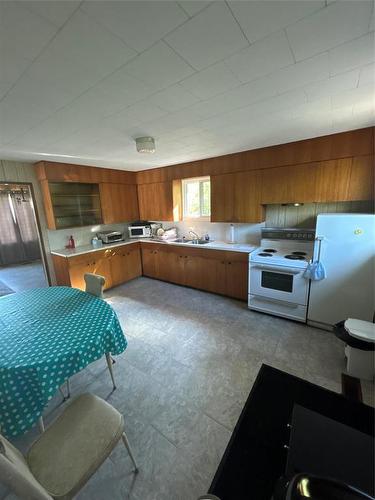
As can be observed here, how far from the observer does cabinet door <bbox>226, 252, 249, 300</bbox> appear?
3.26 m

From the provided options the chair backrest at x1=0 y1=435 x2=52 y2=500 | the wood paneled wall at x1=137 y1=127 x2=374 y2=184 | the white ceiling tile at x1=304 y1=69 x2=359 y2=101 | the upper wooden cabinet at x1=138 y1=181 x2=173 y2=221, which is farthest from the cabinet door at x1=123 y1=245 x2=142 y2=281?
the white ceiling tile at x1=304 y1=69 x2=359 y2=101

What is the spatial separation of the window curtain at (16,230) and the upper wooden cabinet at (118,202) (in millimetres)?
3101

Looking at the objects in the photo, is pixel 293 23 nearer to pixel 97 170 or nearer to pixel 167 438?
pixel 167 438

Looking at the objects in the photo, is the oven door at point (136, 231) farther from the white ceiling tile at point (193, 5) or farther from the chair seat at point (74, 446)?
the white ceiling tile at point (193, 5)

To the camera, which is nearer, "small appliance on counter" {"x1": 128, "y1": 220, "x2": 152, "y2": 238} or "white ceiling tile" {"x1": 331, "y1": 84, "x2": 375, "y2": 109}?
"white ceiling tile" {"x1": 331, "y1": 84, "x2": 375, "y2": 109}

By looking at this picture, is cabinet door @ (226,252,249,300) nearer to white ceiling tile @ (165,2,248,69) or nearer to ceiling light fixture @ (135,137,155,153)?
ceiling light fixture @ (135,137,155,153)

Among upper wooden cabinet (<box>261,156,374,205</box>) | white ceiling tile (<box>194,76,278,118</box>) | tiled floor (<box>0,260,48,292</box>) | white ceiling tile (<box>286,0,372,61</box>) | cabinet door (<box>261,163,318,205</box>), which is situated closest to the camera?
white ceiling tile (<box>286,0,372,61</box>)

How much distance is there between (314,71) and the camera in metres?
1.26

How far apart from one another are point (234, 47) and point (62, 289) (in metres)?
2.48

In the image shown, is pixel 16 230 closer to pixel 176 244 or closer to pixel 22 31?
pixel 176 244

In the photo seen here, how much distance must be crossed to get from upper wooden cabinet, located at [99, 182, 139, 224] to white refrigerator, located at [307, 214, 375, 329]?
12.3 ft

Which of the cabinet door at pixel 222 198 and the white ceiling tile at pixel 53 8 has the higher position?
the white ceiling tile at pixel 53 8

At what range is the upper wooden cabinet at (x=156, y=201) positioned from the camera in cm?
431

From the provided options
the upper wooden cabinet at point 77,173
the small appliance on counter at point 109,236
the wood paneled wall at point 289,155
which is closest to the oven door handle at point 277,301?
the wood paneled wall at point 289,155
